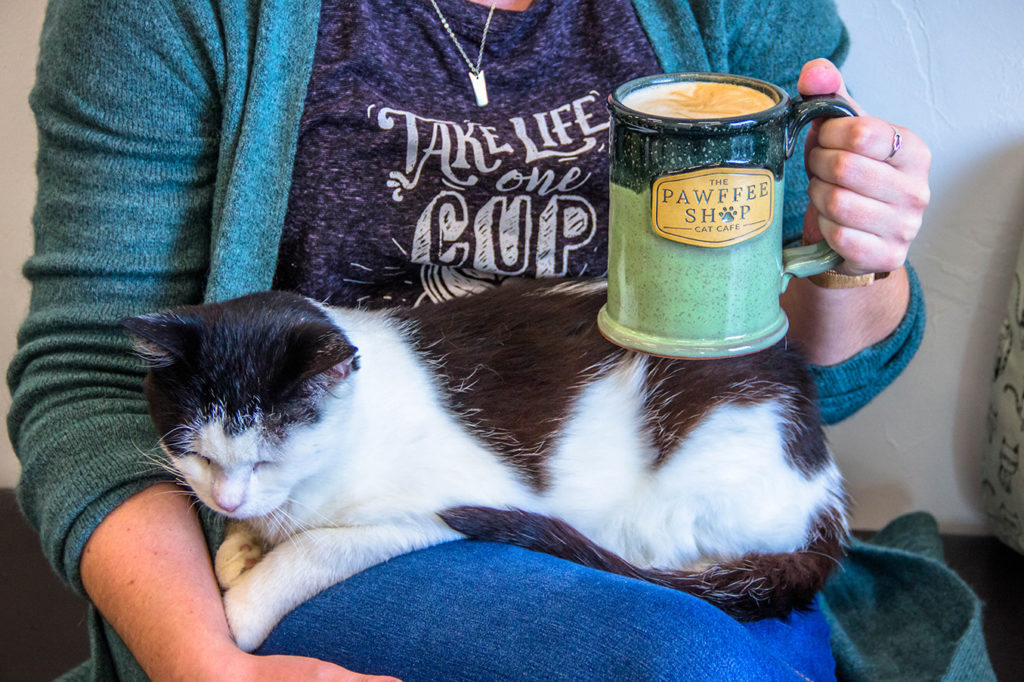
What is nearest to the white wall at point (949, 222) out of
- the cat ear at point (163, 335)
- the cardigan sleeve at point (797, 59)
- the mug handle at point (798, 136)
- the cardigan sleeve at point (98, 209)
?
the cardigan sleeve at point (797, 59)

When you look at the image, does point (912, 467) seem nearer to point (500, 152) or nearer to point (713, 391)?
point (713, 391)

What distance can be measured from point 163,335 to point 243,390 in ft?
0.28

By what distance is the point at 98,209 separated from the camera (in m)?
1.00

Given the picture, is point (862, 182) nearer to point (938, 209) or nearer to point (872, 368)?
point (872, 368)

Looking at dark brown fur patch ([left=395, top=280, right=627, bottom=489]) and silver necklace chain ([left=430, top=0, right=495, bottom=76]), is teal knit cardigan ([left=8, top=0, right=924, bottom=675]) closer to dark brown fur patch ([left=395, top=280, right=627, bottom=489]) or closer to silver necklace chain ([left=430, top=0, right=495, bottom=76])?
silver necklace chain ([left=430, top=0, right=495, bottom=76])

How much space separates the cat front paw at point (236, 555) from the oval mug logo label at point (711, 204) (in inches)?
22.3

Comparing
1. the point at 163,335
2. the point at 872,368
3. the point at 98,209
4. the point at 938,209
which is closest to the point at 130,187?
the point at 98,209

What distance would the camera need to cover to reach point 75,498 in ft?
3.05

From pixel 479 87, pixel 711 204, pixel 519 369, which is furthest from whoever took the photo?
pixel 479 87

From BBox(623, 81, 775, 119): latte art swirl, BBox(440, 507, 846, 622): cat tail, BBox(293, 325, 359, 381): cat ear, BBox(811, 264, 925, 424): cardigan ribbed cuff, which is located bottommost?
BBox(440, 507, 846, 622): cat tail

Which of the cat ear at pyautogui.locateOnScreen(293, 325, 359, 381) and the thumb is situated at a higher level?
the thumb

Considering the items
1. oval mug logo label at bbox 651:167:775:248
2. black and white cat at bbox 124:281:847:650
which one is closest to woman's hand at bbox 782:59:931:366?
oval mug logo label at bbox 651:167:775:248

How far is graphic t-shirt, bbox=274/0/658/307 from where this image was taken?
107cm

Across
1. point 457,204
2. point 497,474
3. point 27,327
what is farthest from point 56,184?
point 497,474
